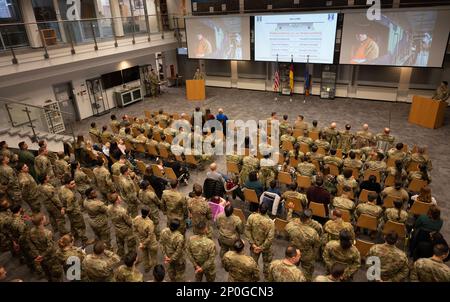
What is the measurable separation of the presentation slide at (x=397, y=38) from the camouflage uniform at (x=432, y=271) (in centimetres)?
1067

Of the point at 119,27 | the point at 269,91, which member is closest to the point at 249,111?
the point at 269,91

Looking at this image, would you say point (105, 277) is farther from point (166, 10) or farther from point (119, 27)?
point (166, 10)

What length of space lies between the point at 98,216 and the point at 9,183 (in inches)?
119

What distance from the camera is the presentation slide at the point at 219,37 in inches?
587

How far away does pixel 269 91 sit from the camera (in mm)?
16297

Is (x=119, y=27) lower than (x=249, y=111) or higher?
higher

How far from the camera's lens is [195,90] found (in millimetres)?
15484

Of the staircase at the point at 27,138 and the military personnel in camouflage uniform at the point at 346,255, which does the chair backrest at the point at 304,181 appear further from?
the staircase at the point at 27,138

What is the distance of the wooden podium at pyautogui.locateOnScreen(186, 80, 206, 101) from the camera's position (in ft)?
50.5

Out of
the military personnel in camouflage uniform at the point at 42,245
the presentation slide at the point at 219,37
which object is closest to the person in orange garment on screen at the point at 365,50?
→ the presentation slide at the point at 219,37

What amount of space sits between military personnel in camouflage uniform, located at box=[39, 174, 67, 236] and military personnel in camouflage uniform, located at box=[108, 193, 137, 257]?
147 centimetres

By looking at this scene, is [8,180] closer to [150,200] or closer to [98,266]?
[150,200]

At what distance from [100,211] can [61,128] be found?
8.12m

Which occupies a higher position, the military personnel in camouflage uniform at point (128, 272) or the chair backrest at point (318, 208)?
the military personnel in camouflage uniform at point (128, 272)
